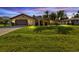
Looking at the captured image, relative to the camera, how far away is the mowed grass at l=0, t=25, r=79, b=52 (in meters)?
2.40

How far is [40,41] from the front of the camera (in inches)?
95.4

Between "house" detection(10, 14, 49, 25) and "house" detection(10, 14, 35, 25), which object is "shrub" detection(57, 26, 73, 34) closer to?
"house" detection(10, 14, 49, 25)

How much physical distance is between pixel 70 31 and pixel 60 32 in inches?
5.8

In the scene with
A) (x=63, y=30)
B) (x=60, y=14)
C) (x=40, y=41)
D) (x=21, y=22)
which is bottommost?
(x=40, y=41)

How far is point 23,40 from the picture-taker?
2.42m

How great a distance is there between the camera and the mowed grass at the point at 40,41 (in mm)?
2398

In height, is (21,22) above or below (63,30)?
above

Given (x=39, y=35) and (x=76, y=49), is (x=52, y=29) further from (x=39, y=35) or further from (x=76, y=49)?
(x=76, y=49)

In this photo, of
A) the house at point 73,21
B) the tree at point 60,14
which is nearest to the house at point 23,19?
the tree at point 60,14

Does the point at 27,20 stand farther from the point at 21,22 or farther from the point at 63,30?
the point at 63,30

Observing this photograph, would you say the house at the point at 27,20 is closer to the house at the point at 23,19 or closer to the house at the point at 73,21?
the house at the point at 23,19

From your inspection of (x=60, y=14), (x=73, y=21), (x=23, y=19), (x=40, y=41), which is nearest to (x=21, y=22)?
(x=23, y=19)
